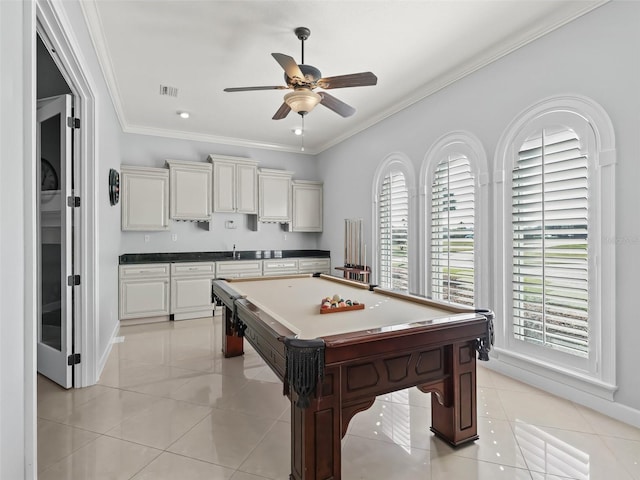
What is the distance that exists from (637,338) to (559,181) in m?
1.15

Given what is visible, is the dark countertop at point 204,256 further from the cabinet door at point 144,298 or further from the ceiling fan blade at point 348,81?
the ceiling fan blade at point 348,81

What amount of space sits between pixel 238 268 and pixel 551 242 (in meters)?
4.10

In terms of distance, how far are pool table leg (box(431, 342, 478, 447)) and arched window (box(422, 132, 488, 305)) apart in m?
1.32

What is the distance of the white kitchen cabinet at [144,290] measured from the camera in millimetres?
4574

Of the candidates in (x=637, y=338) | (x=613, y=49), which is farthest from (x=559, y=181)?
(x=637, y=338)

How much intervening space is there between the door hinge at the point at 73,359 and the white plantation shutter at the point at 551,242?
11.9ft

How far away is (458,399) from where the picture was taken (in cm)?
197

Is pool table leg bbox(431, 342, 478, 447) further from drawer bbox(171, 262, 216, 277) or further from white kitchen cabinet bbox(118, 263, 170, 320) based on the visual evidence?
white kitchen cabinet bbox(118, 263, 170, 320)

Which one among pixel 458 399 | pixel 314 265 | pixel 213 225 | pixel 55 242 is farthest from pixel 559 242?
pixel 213 225

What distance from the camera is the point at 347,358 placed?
5.01 ft

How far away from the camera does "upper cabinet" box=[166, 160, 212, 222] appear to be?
5.05 metres

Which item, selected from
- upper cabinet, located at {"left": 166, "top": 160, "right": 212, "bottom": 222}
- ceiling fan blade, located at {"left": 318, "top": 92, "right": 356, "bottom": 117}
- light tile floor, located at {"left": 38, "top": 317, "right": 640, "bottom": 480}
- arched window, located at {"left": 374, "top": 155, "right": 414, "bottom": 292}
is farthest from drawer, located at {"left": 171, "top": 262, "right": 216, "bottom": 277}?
ceiling fan blade, located at {"left": 318, "top": 92, "right": 356, "bottom": 117}

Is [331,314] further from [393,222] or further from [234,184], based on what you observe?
[234,184]

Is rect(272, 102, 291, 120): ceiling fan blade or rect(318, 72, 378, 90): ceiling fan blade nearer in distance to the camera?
rect(318, 72, 378, 90): ceiling fan blade
